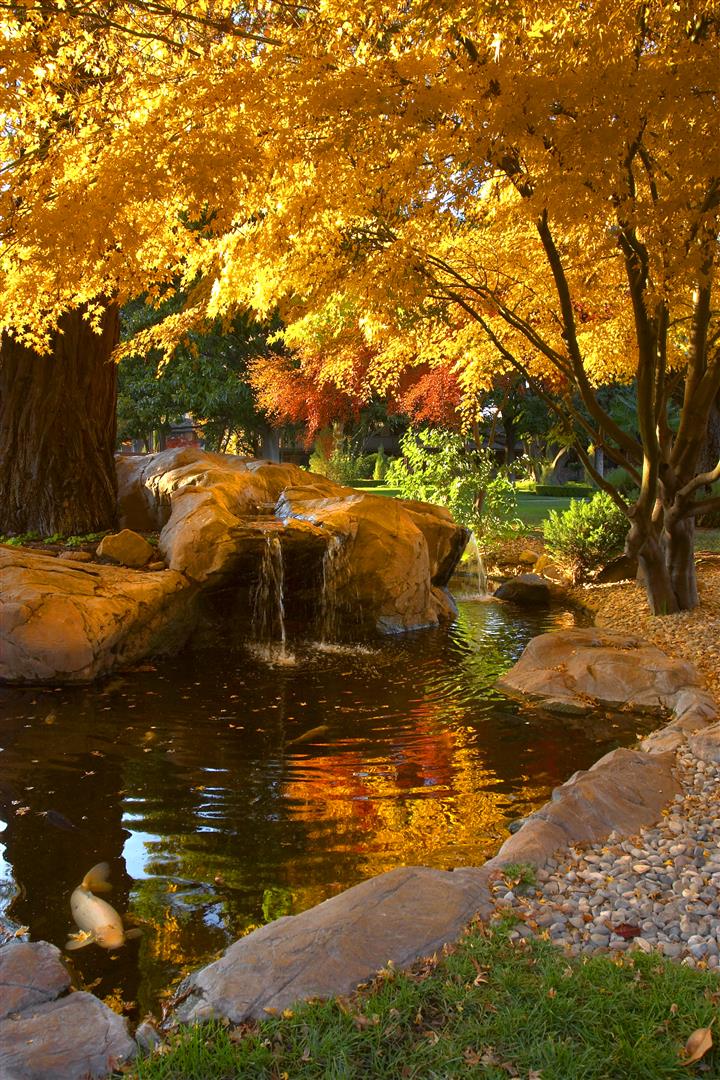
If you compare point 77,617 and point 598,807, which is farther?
point 77,617

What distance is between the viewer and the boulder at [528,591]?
1252cm

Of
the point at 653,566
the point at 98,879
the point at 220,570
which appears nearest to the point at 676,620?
the point at 653,566

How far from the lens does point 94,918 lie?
3719mm

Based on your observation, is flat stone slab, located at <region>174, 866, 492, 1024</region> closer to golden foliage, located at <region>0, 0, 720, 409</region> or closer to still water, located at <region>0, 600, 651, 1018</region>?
still water, located at <region>0, 600, 651, 1018</region>

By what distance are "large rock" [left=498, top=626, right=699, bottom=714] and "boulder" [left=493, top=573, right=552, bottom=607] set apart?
4243mm

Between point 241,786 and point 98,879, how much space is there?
1.37 m

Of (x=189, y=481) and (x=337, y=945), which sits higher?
(x=189, y=481)

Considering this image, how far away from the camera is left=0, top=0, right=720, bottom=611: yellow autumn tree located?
5637 mm

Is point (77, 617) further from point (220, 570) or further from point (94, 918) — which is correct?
point (94, 918)

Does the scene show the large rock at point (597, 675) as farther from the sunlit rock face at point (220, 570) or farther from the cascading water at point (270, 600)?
the cascading water at point (270, 600)

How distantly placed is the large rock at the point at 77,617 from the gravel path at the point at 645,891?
515cm

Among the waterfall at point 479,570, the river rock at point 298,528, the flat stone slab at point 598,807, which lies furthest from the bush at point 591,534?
the flat stone slab at point 598,807

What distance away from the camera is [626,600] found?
450 inches

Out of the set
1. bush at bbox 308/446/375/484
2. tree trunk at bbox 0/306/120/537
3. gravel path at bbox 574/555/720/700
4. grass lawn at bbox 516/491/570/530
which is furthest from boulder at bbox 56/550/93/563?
bush at bbox 308/446/375/484
